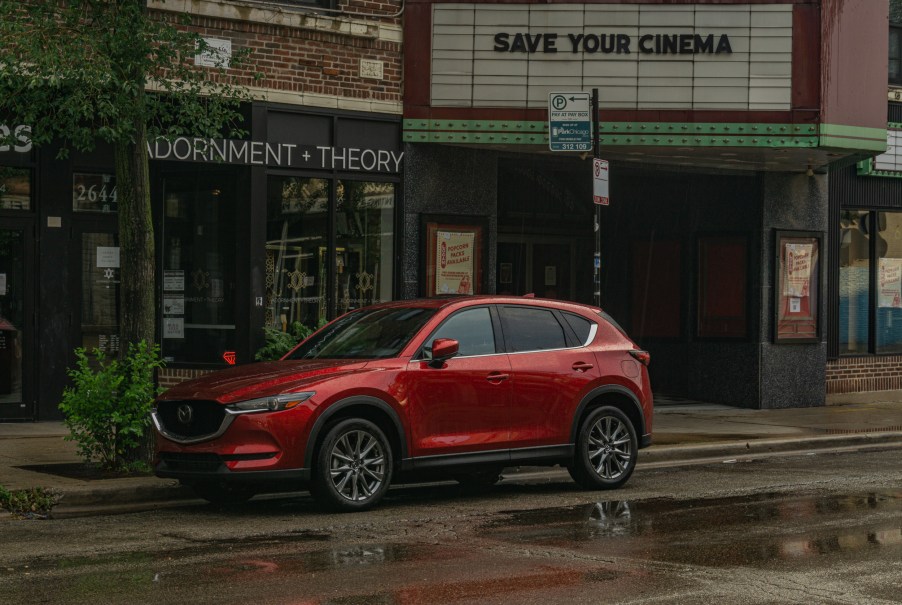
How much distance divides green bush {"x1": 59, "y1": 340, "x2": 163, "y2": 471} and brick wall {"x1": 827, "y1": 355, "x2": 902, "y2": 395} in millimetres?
13759

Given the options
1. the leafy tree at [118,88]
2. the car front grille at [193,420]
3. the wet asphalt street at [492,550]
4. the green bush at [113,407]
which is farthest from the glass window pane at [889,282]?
the car front grille at [193,420]

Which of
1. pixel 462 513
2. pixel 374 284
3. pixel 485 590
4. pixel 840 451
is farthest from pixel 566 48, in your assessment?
pixel 485 590

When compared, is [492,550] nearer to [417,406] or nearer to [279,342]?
[417,406]

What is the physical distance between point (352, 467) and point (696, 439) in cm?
671

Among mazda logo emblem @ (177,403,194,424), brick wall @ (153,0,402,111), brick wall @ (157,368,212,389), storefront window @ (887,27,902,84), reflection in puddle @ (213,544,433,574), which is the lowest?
reflection in puddle @ (213,544,433,574)

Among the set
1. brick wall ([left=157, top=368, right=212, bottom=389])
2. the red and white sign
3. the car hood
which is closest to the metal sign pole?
the red and white sign

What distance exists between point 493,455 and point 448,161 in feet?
26.5

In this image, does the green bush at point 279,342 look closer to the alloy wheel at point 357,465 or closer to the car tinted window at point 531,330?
the car tinted window at point 531,330

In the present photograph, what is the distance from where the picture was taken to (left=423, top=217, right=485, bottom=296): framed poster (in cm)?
1822

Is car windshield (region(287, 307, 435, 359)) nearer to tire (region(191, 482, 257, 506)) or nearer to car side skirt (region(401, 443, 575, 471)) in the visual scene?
car side skirt (region(401, 443, 575, 471))

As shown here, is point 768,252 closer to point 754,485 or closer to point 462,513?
point 754,485

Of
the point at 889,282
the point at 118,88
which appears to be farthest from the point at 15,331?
the point at 889,282

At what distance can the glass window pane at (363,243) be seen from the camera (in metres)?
17.8

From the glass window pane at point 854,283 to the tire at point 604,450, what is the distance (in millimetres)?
11760
